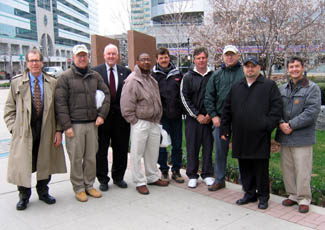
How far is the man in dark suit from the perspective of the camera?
17.1 ft

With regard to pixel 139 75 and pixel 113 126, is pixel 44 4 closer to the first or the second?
pixel 113 126

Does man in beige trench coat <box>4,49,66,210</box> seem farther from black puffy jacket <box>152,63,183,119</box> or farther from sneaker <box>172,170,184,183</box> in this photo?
sneaker <box>172,170,184,183</box>

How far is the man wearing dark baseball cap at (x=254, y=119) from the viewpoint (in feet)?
13.8

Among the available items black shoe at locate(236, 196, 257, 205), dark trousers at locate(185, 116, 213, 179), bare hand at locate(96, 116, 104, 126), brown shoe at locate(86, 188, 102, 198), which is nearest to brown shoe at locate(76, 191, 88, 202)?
brown shoe at locate(86, 188, 102, 198)

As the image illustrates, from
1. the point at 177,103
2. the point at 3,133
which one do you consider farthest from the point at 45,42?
the point at 177,103

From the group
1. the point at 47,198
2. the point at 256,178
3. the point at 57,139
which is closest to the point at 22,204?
the point at 47,198

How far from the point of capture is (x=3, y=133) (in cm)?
1027

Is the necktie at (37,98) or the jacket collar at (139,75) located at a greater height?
the jacket collar at (139,75)

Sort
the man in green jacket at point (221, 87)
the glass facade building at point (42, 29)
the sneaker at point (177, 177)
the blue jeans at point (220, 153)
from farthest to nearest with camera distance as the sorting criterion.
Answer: the glass facade building at point (42, 29) → the sneaker at point (177, 177) → the blue jeans at point (220, 153) → the man in green jacket at point (221, 87)

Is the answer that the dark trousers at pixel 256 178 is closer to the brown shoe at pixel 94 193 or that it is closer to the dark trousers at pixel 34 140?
the brown shoe at pixel 94 193

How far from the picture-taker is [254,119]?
423cm

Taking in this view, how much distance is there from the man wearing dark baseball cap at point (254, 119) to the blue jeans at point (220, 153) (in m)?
0.55

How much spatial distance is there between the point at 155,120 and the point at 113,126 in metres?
0.67

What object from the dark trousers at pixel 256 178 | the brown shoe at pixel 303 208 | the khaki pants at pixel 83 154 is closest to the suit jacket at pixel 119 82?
the khaki pants at pixel 83 154
